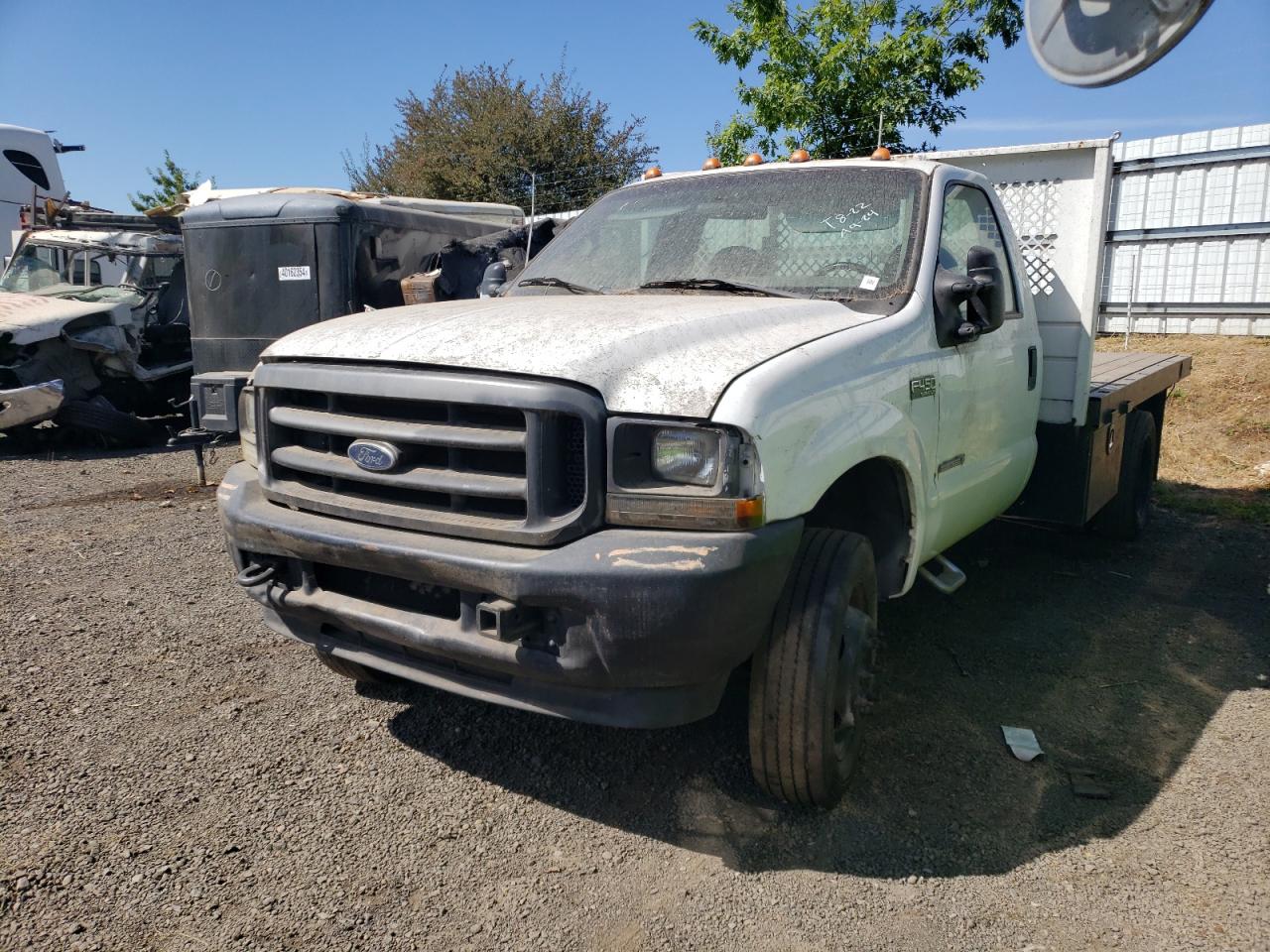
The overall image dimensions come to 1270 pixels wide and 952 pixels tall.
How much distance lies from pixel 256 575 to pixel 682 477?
147cm

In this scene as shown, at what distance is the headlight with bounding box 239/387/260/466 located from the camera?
334 centimetres

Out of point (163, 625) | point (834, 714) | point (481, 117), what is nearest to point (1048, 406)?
point (834, 714)

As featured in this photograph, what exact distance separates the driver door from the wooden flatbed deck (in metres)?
0.54

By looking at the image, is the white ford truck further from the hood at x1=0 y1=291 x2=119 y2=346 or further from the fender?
the hood at x1=0 y1=291 x2=119 y2=346

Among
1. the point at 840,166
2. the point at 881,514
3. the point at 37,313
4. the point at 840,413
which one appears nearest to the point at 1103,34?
the point at 840,166

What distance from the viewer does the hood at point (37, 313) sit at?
9812 mm

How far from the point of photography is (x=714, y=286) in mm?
3471

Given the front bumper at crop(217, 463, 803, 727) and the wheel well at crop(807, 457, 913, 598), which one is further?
the wheel well at crop(807, 457, 913, 598)

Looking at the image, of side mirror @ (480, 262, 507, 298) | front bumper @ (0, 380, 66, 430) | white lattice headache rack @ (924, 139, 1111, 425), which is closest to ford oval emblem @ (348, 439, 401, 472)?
side mirror @ (480, 262, 507, 298)

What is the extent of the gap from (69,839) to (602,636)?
173 centimetres

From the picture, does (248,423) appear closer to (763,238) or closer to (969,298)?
(763,238)

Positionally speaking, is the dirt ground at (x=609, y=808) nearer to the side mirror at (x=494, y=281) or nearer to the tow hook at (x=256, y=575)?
the tow hook at (x=256, y=575)

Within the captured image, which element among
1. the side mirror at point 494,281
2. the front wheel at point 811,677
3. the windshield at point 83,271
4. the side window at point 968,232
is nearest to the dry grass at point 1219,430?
the side window at point 968,232

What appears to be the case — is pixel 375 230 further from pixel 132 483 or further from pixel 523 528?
pixel 523 528
